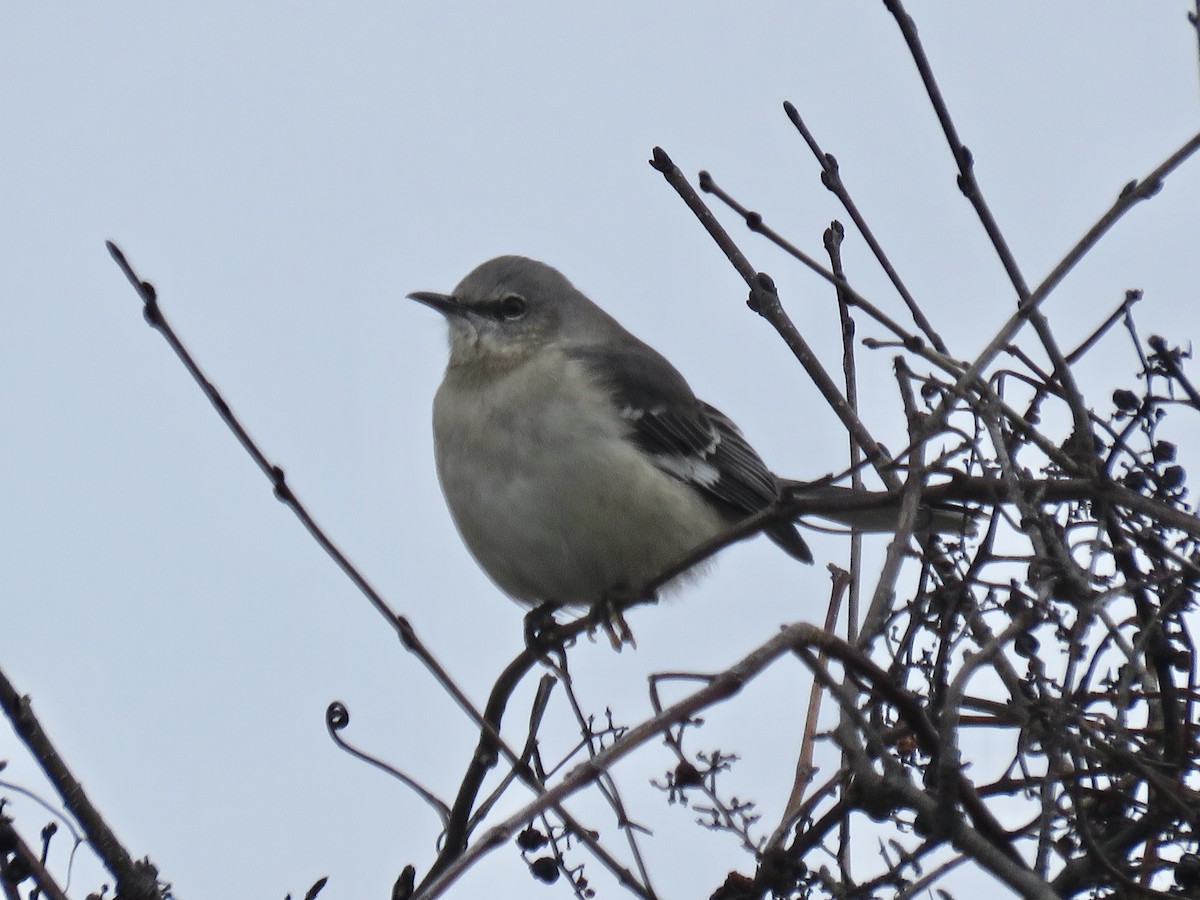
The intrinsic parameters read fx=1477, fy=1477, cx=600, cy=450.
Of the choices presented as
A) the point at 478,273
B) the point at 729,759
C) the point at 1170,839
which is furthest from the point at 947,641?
the point at 478,273

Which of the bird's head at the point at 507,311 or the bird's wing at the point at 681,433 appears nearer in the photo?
the bird's wing at the point at 681,433

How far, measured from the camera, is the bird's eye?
684 centimetres

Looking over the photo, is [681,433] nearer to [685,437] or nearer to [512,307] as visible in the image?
[685,437]

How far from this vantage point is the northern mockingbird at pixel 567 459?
18.7ft

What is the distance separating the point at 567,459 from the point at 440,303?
55.7 inches

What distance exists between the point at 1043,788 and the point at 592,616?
318cm

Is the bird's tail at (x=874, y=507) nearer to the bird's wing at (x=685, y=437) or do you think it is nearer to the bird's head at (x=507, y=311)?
the bird's wing at (x=685, y=437)

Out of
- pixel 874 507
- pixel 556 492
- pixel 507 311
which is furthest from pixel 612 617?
pixel 874 507

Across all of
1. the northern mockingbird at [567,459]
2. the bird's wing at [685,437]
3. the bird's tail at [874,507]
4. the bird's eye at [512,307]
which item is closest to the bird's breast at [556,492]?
the northern mockingbird at [567,459]

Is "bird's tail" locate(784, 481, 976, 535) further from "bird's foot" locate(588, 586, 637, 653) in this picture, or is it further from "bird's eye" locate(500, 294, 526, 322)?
"bird's eye" locate(500, 294, 526, 322)

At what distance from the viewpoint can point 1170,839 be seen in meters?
3.01

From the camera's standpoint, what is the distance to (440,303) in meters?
6.80

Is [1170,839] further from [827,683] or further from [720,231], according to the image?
[720,231]

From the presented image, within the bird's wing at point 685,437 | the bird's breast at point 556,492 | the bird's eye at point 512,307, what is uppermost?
→ the bird's eye at point 512,307
